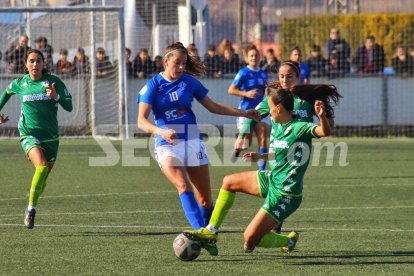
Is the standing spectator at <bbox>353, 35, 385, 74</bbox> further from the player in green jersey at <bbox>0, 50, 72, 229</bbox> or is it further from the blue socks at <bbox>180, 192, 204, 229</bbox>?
the blue socks at <bbox>180, 192, 204, 229</bbox>

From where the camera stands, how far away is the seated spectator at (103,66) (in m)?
24.2

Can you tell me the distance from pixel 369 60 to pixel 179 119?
16.3m

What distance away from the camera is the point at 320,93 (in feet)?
29.8

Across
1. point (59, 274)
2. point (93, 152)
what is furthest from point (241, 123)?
point (59, 274)

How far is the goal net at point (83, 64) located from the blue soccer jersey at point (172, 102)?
13464 mm

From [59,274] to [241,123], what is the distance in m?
8.68

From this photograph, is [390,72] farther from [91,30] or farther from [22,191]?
[22,191]

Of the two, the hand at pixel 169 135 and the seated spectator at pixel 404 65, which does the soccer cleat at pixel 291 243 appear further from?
the seated spectator at pixel 404 65

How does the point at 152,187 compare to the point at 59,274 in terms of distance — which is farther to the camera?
the point at 152,187

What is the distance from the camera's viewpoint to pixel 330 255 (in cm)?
920

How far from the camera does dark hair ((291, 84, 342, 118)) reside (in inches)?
353

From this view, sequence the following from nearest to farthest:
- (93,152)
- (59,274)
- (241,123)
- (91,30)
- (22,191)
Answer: (59,274)
(22,191)
(241,123)
(93,152)
(91,30)

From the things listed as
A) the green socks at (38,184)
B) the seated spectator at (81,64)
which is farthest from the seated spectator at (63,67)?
the green socks at (38,184)

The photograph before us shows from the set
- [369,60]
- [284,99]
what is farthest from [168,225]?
[369,60]
